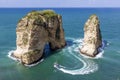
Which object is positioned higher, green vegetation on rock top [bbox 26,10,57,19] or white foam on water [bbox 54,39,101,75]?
green vegetation on rock top [bbox 26,10,57,19]

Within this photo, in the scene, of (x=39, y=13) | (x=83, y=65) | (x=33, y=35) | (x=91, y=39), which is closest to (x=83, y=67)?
(x=83, y=65)

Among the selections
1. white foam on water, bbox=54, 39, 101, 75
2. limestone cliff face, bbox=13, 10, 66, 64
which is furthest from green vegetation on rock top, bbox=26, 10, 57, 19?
white foam on water, bbox=54, 39, 101, 75

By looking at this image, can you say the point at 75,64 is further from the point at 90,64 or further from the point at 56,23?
the point at 56,23

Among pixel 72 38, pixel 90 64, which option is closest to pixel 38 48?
pixel 90 64

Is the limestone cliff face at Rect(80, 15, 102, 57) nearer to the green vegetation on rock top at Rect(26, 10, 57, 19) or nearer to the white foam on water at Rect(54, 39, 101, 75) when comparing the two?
the white foam on water at Rect(54, 39, 101, 75)

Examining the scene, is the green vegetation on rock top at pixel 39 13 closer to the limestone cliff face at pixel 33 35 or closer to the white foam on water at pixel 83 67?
the limestone cliff face at pixel 33 35

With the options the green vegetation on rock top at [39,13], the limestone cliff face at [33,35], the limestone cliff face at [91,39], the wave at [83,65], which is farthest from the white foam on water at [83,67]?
the green vegetation on rock top at [39,13]
